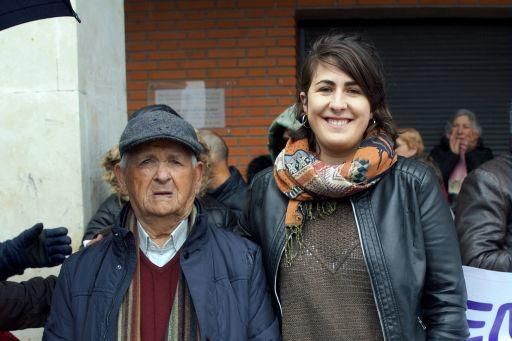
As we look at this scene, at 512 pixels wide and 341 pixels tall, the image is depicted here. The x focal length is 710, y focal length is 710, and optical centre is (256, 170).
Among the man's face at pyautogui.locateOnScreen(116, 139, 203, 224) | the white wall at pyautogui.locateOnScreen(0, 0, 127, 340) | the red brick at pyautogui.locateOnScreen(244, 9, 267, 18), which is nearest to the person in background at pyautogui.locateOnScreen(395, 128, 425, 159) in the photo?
the red brick at pyautogui.locateOnScreen(244, 9, 267, 18)

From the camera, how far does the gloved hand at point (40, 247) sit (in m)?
2.59

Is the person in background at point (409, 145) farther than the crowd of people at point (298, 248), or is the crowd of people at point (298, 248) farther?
the person in background at point (409, 145)

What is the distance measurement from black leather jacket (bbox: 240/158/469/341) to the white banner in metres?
0.55

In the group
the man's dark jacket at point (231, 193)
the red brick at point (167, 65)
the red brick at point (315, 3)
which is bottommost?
the man's dark jacket at point (231, 193)

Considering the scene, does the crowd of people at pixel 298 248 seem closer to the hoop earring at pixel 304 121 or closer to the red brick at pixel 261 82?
the hoop earring at pixel 304 121

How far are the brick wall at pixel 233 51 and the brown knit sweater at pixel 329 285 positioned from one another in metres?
4.17

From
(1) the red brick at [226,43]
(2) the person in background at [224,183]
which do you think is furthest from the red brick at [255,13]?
(2) the person in background at [224,183]

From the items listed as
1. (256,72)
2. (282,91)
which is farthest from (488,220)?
(256,72)

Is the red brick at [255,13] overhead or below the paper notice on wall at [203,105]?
overhead

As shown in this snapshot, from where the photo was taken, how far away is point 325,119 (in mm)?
2449

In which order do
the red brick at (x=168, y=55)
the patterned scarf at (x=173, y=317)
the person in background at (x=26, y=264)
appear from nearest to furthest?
the patterned scarf at (x=173, y=317) → the person in background at (x=26, y=264) → the red brick at (x=168, y=55)

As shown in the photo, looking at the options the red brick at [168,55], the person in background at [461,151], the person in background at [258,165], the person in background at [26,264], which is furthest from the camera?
the red brick at [168,55]

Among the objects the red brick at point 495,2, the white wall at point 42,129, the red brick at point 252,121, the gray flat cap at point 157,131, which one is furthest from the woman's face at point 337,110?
the red brick at point 495,2

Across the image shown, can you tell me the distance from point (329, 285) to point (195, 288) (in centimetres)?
45
